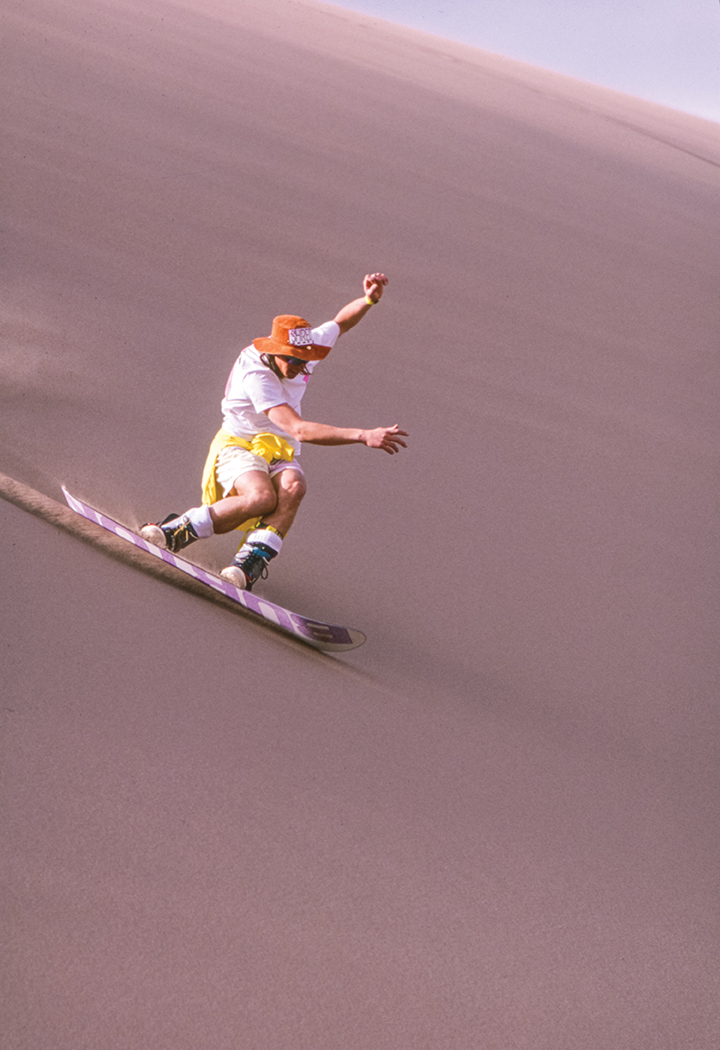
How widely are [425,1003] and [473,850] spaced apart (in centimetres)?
72

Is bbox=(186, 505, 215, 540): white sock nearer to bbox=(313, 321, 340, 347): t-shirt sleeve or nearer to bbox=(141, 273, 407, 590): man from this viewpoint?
bbox=(141, 273, 407, 590): man

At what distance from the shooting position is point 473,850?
3.44 meters

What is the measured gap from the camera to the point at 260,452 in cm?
431

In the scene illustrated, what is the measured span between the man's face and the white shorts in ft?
1.34

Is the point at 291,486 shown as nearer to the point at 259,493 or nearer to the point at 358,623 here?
the point at 259,493

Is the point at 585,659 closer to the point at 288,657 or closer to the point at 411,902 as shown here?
the point at 288,657

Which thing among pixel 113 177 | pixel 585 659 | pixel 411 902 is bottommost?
pixel 411 902

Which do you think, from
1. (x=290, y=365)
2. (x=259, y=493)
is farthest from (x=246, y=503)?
(x=290, y=365)

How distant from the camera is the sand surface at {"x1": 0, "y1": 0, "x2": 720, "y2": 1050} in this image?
9.21ft

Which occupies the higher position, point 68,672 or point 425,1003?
point 68,672

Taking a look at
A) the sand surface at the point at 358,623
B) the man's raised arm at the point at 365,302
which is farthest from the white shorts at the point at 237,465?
the man's raised arm at the point at 365,302

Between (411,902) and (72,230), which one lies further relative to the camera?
(72,230)

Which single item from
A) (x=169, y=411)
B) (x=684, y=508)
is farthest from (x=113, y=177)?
(x=684, y=508)

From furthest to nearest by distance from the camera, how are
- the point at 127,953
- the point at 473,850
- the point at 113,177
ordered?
the point at 113,177
the point at 473,850
the point at 127,953
